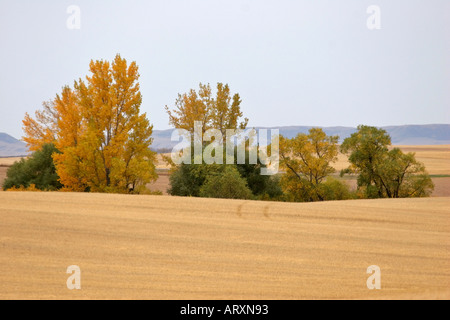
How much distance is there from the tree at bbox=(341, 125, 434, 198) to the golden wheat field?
2166cm

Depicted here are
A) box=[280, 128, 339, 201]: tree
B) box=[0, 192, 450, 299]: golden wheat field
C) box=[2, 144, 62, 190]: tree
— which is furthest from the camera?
box=[2, 144, 62, 190]: tree

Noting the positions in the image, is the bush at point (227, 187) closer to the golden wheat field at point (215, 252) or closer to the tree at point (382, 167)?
the tree at point (382, 167)

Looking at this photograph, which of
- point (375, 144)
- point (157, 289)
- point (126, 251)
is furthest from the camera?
point (375, 144)

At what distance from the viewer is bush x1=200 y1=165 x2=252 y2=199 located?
33.6 meters

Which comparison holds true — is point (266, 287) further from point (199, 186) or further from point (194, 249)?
point (199, 186)

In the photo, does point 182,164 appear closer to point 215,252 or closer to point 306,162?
point 306,162

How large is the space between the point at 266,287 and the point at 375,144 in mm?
33205

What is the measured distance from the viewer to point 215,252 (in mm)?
9172

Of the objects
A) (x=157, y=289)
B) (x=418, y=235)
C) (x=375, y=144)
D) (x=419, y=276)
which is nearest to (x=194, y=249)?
(x=157, y=289)

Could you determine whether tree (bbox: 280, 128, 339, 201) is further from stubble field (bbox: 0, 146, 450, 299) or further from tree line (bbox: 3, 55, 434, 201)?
stubble field (bbox: 0, 146, 450, 299)

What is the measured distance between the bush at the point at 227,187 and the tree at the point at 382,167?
32.3 feet

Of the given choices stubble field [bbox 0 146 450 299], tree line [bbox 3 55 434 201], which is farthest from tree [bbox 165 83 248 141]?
stubble field [bbox 0 146 450 299]
